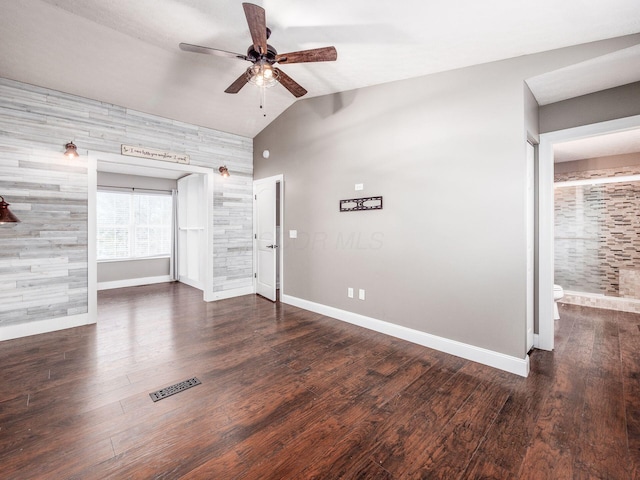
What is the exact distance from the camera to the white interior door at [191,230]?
20.2ft

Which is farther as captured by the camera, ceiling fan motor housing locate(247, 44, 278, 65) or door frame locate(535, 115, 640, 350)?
door frame locate(535, 115, 640, 350)

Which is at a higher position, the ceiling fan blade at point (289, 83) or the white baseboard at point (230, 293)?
the ceiling fan blade at point (289, 83)

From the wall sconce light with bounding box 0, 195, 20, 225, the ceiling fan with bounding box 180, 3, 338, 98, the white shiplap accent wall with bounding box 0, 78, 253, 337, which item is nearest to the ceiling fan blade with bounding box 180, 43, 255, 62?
the ceiling fan with bounding box 180, 3, 338, 98

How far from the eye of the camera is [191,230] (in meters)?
6.60

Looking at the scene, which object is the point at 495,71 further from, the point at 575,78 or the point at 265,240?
the point at 265,240

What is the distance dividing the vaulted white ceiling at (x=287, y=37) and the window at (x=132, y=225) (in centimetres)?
318

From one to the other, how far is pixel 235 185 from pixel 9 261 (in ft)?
10.6

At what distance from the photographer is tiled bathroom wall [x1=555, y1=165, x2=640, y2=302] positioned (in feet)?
15.0

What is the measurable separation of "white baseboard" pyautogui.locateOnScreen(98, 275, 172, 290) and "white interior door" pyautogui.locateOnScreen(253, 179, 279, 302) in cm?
294

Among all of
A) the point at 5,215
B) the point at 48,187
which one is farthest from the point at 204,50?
the point at 48,187

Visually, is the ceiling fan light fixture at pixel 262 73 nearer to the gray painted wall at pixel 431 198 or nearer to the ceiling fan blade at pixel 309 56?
the ceiling fan blade at pixel 309 56

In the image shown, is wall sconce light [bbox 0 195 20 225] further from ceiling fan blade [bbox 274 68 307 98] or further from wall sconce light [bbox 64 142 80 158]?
ceiling fan blade [bbox 274 68 307 98]

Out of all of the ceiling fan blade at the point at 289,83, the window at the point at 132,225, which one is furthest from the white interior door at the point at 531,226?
the window at the point at 132,225

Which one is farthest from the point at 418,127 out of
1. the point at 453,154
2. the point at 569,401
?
the point at 569,401
